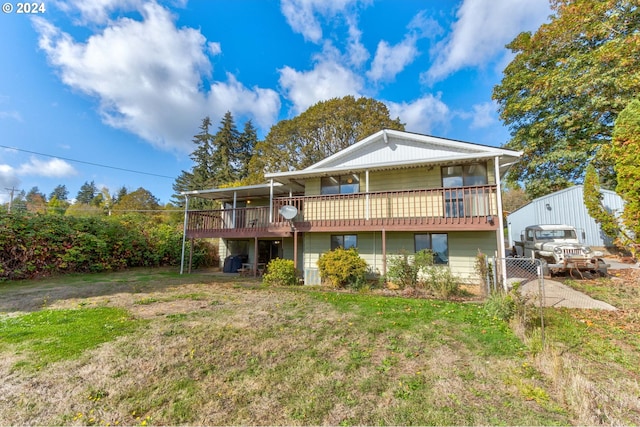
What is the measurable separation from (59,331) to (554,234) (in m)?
17.2

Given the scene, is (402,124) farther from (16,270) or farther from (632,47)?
→ (16,270)

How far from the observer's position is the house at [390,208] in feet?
30.2

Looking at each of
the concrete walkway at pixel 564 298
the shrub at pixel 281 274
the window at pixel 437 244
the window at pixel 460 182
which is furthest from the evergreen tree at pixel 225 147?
the concrete walkway at pixel 564 298

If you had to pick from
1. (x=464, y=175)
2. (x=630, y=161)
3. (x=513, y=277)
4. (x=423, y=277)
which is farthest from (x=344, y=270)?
Result: (x=630, y=161)

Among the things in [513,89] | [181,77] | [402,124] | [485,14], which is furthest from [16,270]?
[513,89]

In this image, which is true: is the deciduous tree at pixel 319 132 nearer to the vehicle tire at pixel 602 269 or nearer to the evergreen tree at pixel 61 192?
the vehicle tire at pixel 602 269

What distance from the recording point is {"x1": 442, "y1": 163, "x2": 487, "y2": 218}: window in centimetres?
916

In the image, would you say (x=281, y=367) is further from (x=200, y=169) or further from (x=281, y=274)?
(x=200, y=169)

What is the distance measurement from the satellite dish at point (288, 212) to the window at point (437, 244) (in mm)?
5160

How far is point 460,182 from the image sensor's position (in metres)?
10.4

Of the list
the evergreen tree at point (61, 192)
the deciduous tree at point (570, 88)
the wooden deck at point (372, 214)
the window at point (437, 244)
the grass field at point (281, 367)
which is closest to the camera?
the grass field at point (281, 367)

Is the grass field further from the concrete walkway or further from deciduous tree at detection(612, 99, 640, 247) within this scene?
deciduous tree at detection(612, 99, 640, 247)

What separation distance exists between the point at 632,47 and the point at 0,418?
904 inches

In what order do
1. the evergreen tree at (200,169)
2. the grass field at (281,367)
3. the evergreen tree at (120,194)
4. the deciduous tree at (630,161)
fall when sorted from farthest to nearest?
the evergreen tree at (120,194) → the evergreen tree at (200,169) → the deciduous tree at (630,161) → the grass field at (281,367)
